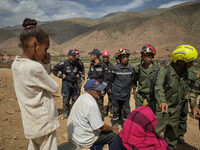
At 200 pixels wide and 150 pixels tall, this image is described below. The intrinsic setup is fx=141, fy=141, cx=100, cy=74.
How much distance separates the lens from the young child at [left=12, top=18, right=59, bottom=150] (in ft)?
4.09

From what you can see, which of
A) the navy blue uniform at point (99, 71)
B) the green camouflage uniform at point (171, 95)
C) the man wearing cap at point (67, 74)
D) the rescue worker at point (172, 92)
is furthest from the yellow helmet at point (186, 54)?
the man wearing cap at point (67, 74)

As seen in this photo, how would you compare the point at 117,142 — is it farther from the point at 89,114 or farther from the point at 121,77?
the point at 121,77

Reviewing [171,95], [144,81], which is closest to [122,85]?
[144,81]

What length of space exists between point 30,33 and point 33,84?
458mm

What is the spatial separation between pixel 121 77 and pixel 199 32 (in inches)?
1932

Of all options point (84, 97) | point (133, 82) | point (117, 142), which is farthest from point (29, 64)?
point (133, 82)

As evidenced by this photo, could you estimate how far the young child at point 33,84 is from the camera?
1.25 meters

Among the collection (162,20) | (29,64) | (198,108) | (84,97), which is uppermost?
(162,20)

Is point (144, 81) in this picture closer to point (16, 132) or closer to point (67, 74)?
point (67, 74)

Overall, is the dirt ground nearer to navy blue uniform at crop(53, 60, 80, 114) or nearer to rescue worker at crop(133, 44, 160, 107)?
navy blue uniform at crop(53, 60, 80, 114)

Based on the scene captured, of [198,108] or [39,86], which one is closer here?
[39,86]

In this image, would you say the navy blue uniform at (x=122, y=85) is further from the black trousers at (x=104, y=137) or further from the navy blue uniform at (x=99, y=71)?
the black trousers at (x=104, y=137)

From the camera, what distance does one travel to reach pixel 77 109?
A: 6.83 feet

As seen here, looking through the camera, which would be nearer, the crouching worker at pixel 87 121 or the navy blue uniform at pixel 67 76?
the crouching worker at pixel 87 121
